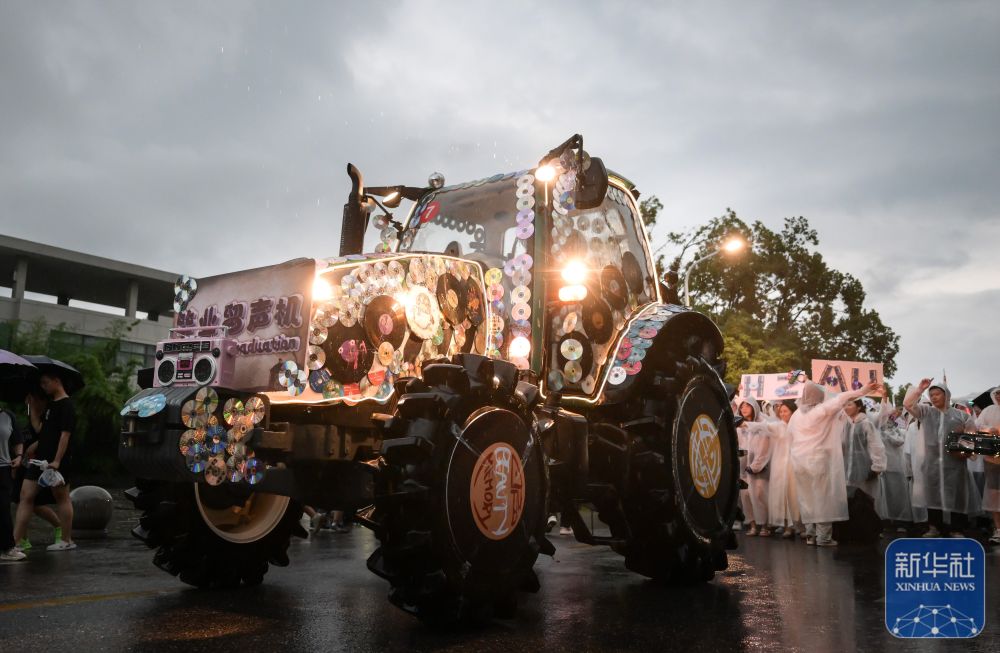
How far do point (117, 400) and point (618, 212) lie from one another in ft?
57.9

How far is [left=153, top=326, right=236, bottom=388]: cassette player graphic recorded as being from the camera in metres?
4.78

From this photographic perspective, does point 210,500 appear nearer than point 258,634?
No

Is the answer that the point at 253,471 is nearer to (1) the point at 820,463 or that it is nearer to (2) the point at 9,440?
(2) the point at 9,440

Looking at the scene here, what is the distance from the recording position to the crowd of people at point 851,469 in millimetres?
11281

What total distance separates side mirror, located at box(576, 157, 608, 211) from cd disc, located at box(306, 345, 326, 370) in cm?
193

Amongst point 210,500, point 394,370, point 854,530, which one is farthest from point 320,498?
point 854,530

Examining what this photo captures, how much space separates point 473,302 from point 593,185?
105cm

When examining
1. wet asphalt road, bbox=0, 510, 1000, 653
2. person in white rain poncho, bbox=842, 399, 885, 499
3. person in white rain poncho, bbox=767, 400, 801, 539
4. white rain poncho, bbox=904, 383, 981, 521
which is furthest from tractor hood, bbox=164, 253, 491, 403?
white rain poncho, bbox=904, 383, 981, 521

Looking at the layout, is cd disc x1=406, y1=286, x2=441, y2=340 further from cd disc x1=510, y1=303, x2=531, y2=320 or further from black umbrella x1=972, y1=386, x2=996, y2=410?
black umbrella x1=972, y1=386, x2=996, y2=410

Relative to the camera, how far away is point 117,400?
21188mm

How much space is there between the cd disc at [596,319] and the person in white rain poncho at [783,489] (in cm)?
670

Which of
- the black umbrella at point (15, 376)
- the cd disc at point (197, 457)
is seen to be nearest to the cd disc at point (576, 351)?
the cd disc at point (197, 457)

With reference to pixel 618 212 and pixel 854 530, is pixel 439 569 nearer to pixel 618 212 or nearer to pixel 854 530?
pixel 618 212

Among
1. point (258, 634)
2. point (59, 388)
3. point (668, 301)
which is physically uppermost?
point (668, 301)
